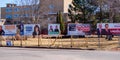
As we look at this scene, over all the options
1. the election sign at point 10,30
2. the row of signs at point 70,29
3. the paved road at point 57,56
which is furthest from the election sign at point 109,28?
the election sign at point 10,30

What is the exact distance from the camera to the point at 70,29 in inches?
1407

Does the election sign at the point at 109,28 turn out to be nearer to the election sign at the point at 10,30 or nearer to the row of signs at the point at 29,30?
the row of signs at the point at 29,30

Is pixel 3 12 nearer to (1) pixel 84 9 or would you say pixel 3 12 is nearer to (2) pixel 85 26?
(1) pixel 84 9

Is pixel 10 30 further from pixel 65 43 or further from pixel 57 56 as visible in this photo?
pixel 57 56

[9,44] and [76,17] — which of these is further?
[76,17]

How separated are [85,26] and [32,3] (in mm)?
45524

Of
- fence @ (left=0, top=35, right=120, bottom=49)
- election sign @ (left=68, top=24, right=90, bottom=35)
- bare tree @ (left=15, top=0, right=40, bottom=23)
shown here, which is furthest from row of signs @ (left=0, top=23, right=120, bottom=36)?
bare tree @ (left=15, top=0, right=40, bottom=23)

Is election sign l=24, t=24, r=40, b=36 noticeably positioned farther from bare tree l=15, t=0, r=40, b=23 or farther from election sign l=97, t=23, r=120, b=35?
bare tree l=15, t=0, r=40, b=23

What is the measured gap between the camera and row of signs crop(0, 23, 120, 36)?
1332 inches

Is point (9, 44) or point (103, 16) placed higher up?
point (103, 16)

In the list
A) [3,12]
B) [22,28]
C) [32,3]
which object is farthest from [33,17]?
[3,12]

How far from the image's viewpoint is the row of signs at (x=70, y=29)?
3384cm

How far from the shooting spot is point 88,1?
6625 centimetres

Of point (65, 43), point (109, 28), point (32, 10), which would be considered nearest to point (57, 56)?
point (109, 28)
